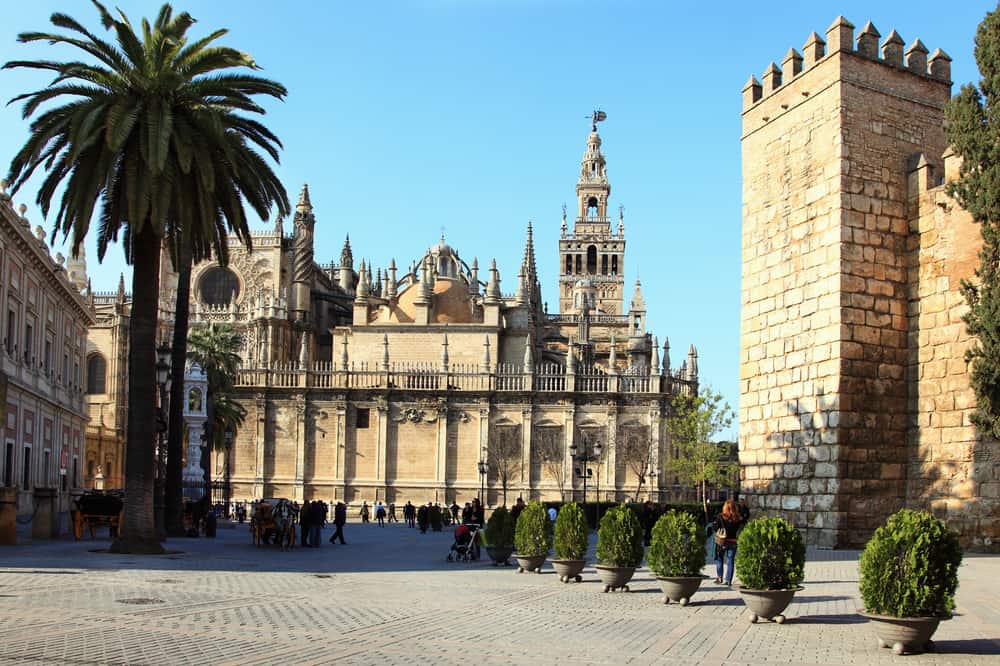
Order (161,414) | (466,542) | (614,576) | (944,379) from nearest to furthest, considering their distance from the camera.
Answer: (614,576)
(944,379)
(466,542)
(161,414)

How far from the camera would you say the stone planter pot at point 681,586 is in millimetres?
13641

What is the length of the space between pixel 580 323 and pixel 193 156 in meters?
62.8

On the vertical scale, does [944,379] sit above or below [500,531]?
above

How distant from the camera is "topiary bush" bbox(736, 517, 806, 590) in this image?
11859 mm

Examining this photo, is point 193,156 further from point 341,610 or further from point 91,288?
point 91,288

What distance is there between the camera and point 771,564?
11.9 metres

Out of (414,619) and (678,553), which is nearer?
(414,619)

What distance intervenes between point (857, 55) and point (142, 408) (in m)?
15.0

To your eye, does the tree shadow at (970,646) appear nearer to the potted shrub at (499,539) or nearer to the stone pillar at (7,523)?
the potted shrub at (499,539)

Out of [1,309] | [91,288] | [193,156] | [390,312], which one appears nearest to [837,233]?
[193,156]

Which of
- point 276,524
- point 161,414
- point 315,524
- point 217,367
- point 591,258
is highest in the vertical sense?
point 591,258

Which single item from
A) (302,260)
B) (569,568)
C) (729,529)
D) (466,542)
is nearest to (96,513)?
(466,542)

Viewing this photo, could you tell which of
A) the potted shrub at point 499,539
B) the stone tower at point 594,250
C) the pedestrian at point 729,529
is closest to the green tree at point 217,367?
the potted shrub at point 499,539

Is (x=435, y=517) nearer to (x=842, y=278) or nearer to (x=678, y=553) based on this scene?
(x=842, y=278)
